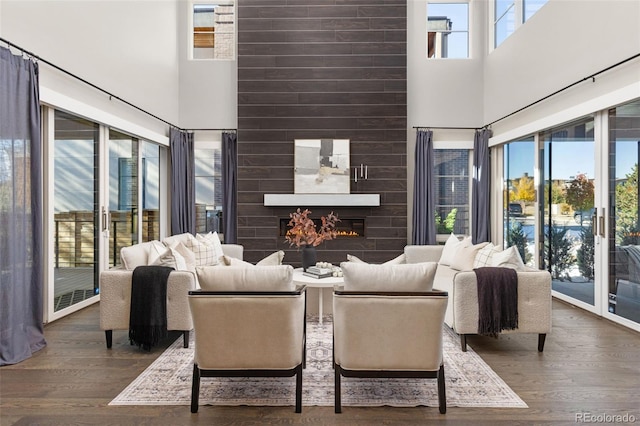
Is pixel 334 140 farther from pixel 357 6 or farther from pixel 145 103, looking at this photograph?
pixel 145 103

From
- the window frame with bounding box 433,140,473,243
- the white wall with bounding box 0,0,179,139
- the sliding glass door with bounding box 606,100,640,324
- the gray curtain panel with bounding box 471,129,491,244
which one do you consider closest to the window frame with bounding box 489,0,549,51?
the gray curtain panel with bounding box 471,129,491,244

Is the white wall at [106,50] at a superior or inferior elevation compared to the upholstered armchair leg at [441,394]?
superior

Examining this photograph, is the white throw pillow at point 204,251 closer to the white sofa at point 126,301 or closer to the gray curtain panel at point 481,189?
the white sofa at point 126,301

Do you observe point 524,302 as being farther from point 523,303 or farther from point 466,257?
point 466,257

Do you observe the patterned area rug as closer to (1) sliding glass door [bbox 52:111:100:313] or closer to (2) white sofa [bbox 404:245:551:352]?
(2) white sofa [bbox 404:245:551:352]

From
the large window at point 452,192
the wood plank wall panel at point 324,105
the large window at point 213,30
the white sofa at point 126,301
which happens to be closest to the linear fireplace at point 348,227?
the wood plank wall panel at point 324,105

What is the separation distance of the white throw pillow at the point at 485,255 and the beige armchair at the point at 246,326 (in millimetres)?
2348

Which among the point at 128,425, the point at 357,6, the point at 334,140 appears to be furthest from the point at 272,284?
the point at 357,6

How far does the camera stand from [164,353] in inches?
138

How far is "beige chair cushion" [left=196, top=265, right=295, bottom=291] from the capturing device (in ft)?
8.36

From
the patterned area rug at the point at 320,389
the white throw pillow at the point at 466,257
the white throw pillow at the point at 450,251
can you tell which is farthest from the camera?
the white throw pillow at the point at 450,251
